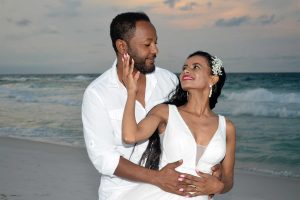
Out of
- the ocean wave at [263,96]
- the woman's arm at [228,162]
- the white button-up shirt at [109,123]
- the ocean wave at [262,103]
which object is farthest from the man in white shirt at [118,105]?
the ocean wave at [263,96]

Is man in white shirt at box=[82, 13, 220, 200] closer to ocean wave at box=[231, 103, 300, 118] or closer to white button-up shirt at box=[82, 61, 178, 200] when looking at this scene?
white button-up shirt at box=[82, 61, 178, 200]

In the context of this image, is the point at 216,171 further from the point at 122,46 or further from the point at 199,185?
the point at 122,46

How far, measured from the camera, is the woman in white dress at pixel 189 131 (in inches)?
125

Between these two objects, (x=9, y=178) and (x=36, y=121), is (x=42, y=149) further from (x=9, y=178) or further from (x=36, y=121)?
(x=36, y=121)

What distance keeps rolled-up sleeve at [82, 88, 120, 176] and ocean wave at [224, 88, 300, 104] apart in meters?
20.7

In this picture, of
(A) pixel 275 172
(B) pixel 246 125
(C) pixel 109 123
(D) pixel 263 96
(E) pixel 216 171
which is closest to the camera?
(E) pixel 216 171

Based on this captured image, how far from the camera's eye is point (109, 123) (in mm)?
3426

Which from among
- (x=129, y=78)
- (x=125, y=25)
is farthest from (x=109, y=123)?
(x=125, y=25)

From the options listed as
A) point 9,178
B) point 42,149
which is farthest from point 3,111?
point 9,178

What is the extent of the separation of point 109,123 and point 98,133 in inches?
4.1

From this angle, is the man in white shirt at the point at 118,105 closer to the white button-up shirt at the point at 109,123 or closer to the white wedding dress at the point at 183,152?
the white button-up shirt at the point at 109,123

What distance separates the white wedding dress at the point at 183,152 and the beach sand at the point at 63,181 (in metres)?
2.95

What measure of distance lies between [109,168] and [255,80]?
103 feet

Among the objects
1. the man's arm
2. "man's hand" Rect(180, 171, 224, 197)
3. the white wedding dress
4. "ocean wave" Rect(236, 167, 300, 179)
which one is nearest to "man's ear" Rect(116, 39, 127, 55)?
the white wedding dress
